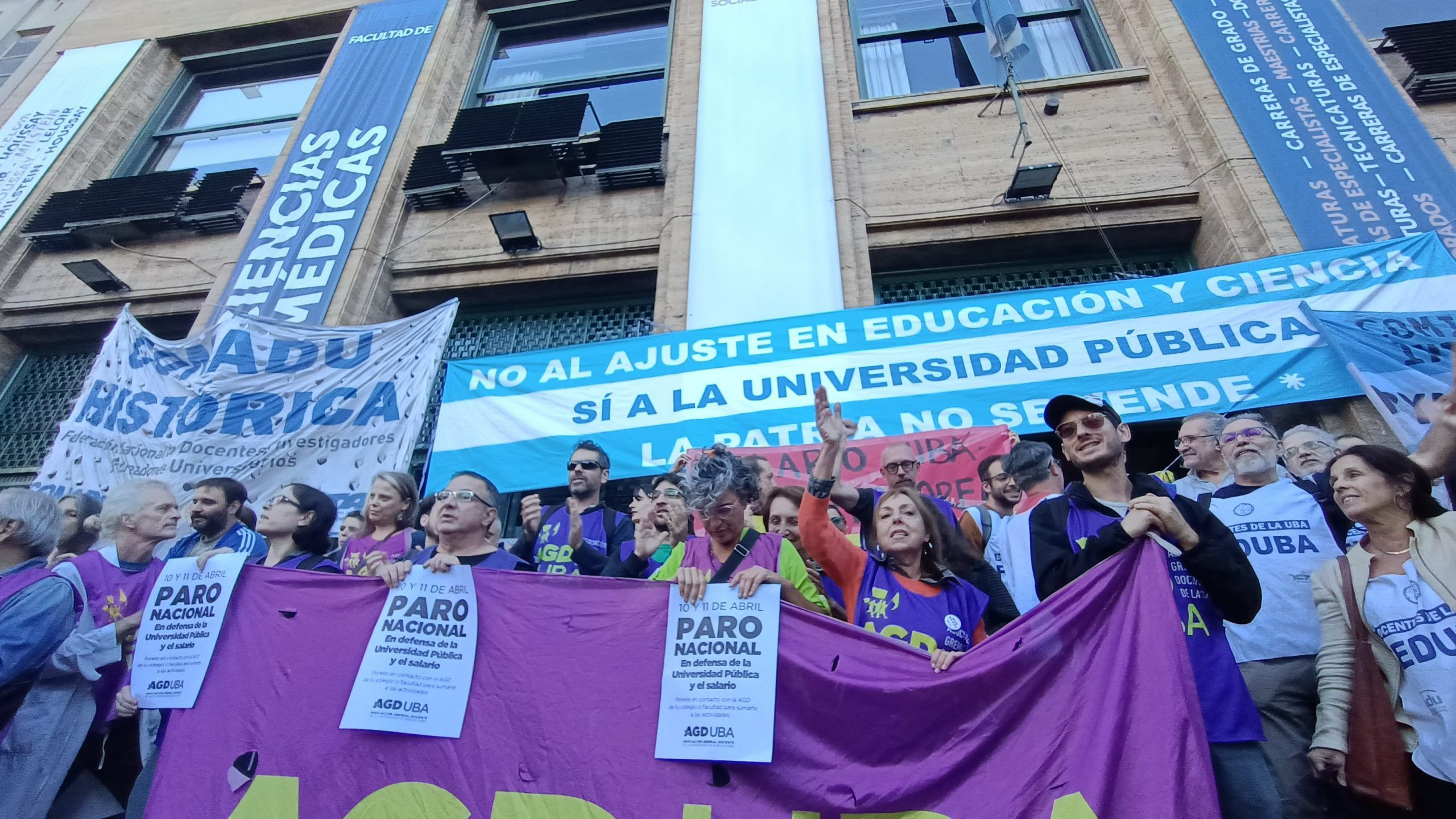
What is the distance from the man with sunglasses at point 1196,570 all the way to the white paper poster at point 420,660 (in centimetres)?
220

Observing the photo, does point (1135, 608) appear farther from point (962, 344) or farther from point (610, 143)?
point (610, 143)

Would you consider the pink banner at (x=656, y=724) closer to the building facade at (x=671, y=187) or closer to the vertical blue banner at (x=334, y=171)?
the building facade at (x=671, y=187)

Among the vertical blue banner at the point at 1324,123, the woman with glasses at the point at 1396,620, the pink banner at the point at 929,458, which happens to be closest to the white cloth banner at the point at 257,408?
the pink banner at the point at 929,458

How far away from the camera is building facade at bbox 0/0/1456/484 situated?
722cm

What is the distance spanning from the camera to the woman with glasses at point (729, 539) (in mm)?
3098

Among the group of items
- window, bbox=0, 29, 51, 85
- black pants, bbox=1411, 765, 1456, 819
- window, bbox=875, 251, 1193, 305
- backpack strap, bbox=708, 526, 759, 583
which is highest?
window, bbox=0, 29, 51, 85

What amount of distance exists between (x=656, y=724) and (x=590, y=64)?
9.63m

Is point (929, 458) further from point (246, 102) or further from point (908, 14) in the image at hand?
point (246, 102)

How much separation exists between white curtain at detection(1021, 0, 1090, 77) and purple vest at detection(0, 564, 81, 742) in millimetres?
9189

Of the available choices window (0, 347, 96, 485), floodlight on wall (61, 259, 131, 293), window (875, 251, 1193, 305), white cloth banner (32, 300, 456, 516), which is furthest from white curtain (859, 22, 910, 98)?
window (0, 347, 96, 485)

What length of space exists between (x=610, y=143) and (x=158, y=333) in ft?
17.9

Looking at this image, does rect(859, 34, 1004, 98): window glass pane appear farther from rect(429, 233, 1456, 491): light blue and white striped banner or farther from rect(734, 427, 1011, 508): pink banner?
rect(734, 427, 1011, 508): pink banner

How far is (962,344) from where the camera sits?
18.6 ft

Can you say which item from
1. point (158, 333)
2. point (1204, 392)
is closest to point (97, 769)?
point (1204, 392)
